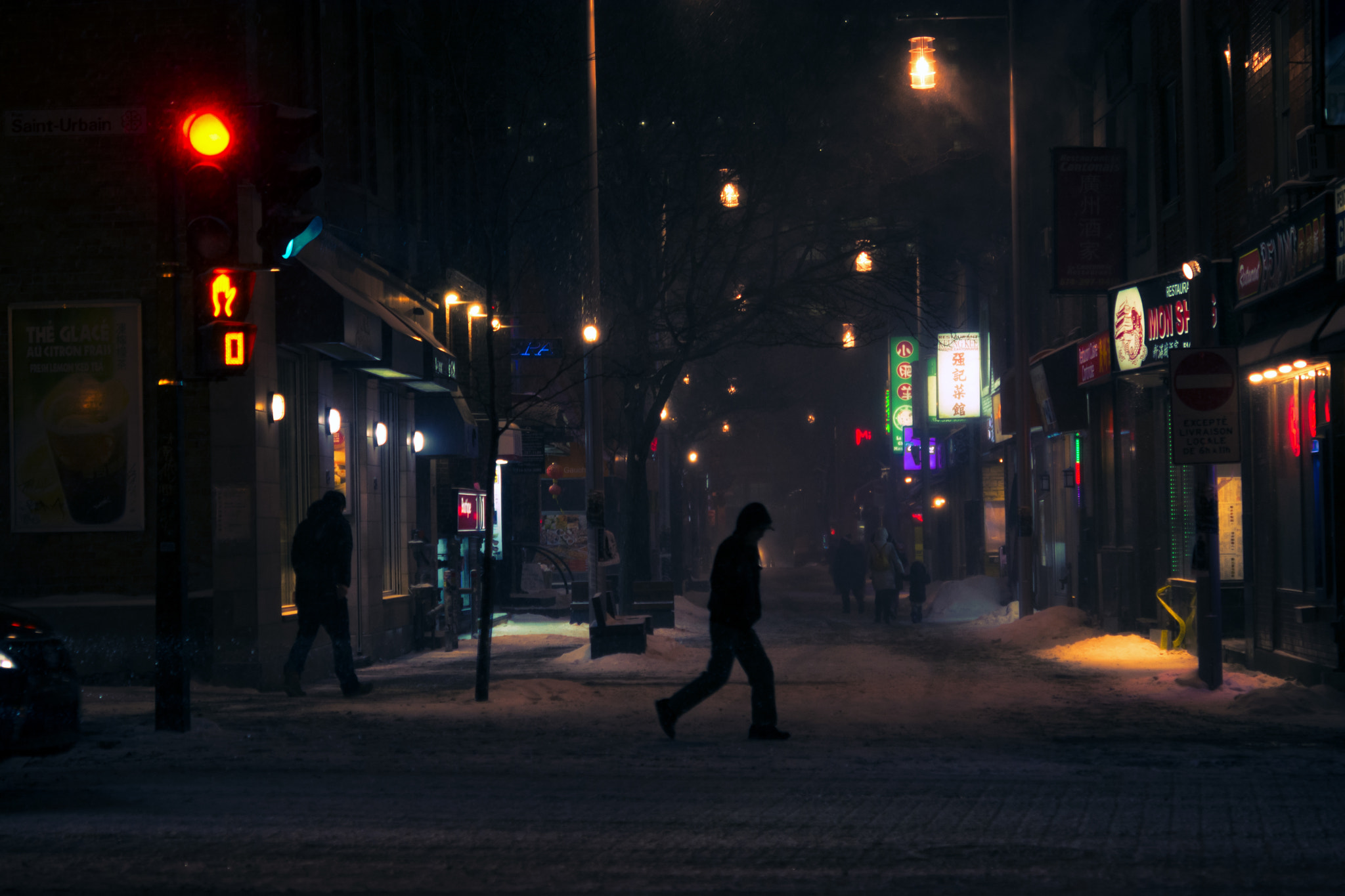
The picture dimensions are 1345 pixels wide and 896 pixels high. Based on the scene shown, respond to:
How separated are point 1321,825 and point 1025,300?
18067mm

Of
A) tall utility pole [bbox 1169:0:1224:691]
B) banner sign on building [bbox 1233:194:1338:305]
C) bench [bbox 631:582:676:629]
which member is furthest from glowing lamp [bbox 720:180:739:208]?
tall utility pole [bbox 1169:0:1224:691]

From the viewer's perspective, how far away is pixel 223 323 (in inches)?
370

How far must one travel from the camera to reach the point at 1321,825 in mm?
6570

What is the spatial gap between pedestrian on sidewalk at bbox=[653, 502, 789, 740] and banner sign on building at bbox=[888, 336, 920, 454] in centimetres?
3178

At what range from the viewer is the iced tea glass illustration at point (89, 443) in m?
13.3

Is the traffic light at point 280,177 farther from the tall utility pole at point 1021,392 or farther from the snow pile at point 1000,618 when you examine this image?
the snow pile at point 1000,618

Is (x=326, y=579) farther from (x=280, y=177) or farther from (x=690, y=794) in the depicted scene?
(x=690, y=794)

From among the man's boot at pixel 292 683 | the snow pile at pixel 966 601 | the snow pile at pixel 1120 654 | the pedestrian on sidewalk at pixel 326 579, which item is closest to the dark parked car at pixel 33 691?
the man's boot at pixel 292 683

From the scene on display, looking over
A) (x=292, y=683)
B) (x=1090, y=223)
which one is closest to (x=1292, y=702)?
(x=292, y=683)

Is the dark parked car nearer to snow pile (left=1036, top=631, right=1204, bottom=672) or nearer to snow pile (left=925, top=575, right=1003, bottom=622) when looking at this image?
snow pile (left=1036, top=631, right=1204, bottom=672)

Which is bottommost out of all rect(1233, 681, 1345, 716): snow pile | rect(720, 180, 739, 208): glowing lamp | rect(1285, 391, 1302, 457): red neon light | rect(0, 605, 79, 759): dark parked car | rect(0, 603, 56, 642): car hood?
rect(1233, 681, 1345, 716): snow pile

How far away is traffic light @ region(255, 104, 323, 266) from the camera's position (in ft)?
30.6

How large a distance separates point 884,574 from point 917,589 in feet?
3.43

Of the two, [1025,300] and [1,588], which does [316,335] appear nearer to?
[1,588]
